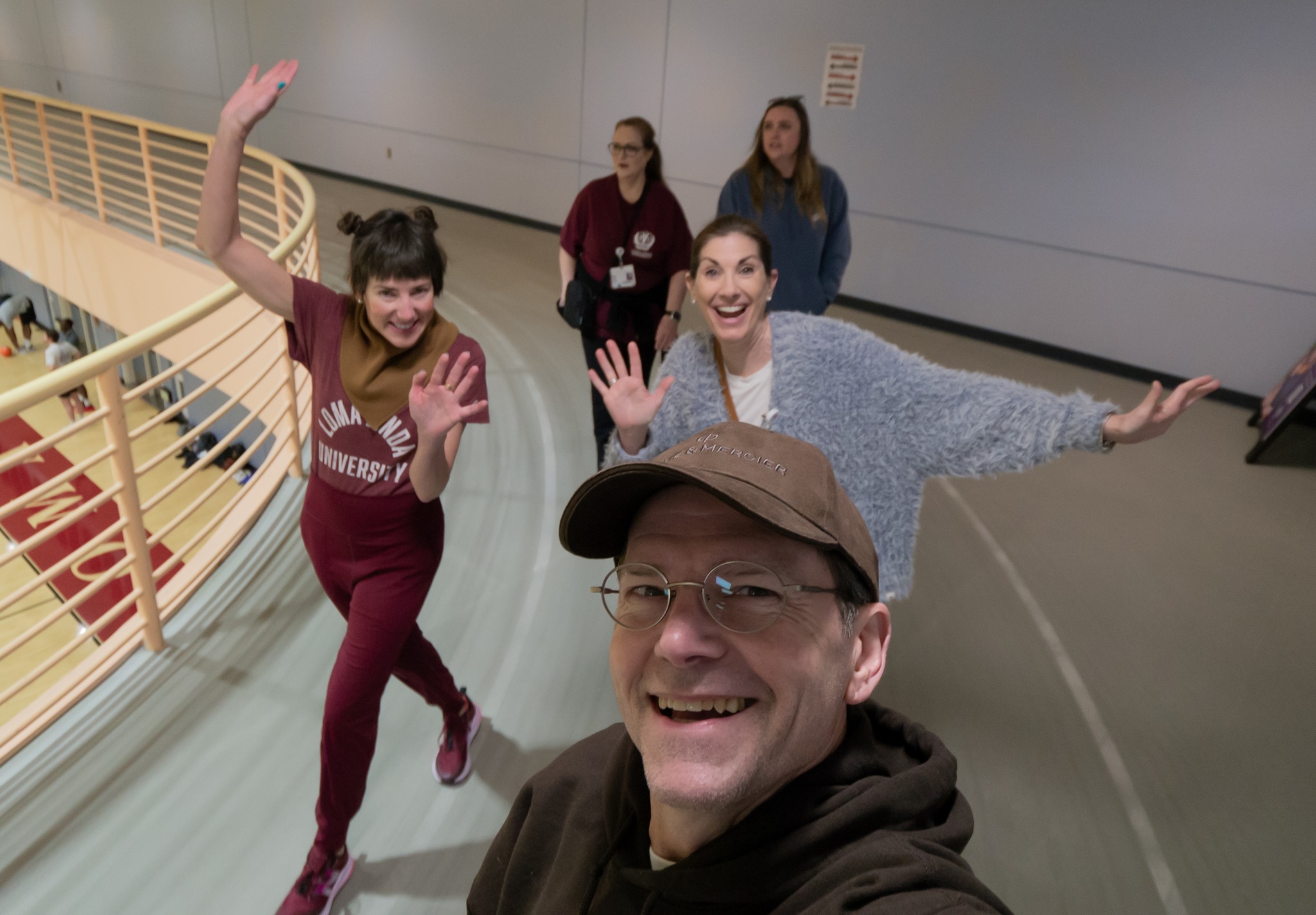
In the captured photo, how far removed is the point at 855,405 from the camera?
77.6 inches

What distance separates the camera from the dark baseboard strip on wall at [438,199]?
30.1ft

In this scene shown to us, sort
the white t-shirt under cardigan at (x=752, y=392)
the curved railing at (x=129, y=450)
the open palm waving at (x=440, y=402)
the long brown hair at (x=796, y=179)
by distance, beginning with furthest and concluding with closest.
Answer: the long brown hair at (x=796, y=179) → the curved railing at (x=129, y=450) → the white t-shirt under cardigan at (x=752, y=392) → the open palm waving at (x=440, y=402)

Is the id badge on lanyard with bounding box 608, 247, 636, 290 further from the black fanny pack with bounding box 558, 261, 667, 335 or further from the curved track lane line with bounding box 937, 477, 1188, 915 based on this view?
the curved track lane line with bounding box 937, 477, 1188, 915

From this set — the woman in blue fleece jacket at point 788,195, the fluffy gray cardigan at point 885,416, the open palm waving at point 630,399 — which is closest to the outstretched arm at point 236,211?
the open palm waving at point 630,399

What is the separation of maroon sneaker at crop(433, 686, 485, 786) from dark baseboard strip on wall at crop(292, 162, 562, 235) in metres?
7.21

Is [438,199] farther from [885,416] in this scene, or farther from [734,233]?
[885,416]

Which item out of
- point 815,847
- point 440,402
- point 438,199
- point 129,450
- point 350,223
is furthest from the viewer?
point 438,199

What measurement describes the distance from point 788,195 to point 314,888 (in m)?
2.85

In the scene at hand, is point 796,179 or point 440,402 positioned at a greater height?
point 796,179

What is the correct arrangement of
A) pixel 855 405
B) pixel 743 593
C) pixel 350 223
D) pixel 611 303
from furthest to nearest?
pixel 611 303 → pixel 350 223 → pixel 855 405 → pixel 743 593

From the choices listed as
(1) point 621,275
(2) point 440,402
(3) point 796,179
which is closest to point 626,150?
(1) point 621,275

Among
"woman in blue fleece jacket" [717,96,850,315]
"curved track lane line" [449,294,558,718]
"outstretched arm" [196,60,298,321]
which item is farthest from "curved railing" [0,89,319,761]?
"woman in blue fleece jacket" [717,96,850,315]

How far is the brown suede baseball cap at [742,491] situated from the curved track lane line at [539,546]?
5.77 ft

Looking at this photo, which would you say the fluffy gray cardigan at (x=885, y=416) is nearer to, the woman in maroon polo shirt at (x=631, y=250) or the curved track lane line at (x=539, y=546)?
the curved track lane line at (x=539, y=546)
